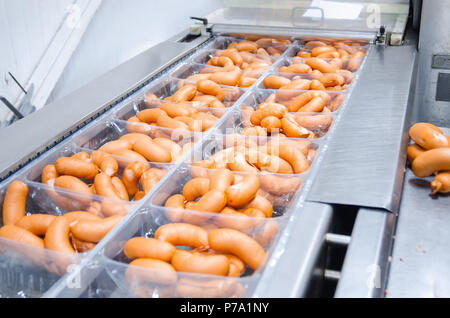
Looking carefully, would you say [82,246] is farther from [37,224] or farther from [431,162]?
[431,162]

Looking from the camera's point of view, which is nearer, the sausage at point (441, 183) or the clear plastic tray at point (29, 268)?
the clear plastic tray at point (29, 268)

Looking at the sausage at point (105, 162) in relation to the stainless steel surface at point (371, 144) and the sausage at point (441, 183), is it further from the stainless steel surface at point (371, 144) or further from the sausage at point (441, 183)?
the sausage at point (441, 183)

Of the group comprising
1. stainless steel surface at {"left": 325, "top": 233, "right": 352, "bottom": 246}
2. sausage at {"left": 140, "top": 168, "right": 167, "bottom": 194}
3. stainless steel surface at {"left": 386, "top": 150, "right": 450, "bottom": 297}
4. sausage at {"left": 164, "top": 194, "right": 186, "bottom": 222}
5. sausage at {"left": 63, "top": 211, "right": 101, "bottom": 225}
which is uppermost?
sausage at {"left": 140, "top": 168, "right": 167, "bottom": 194}

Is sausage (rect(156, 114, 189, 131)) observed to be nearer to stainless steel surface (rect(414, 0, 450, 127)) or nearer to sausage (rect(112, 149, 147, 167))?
sausage (rect(112, 149, 147, 167))

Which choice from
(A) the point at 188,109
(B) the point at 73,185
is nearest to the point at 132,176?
(B) the point at 73,185

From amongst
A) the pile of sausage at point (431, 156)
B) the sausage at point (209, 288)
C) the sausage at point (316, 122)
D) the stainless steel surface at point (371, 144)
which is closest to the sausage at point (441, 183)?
the pile of sausage at point (431, 156)

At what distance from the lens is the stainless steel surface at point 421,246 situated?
1131mm

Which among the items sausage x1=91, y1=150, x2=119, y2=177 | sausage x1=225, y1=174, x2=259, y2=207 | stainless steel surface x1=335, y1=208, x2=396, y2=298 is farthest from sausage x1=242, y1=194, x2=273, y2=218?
sausage x1=91, y1=150, x2=119, y2=177

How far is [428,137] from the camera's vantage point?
153 centimetres

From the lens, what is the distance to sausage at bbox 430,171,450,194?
4.64 feet

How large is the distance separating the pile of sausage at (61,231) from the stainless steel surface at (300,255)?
0.43 meters

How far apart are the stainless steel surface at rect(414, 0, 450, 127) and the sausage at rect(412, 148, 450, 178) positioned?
2.89ft

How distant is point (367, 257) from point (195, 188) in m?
0.50
